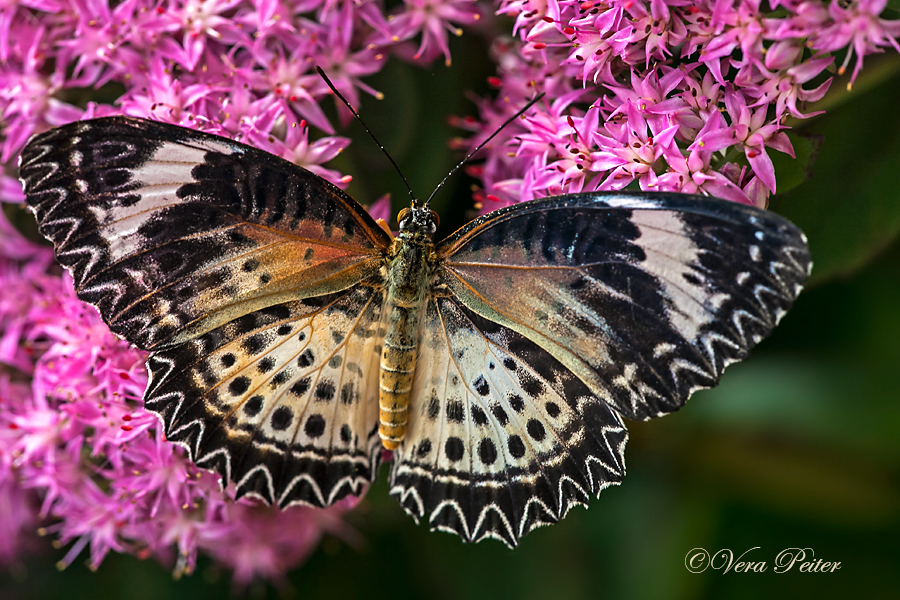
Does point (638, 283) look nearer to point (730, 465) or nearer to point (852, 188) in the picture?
point (852, 188)

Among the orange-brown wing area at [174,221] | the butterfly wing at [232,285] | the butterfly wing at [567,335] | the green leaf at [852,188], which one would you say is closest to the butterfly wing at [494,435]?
the butterfly wing at [567,335]

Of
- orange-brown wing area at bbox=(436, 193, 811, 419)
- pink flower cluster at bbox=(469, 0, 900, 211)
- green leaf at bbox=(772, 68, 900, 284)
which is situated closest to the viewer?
orange-brown wing area at bbox=(436, 193, 811, 419)

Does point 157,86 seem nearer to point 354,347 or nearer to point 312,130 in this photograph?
point 312,130

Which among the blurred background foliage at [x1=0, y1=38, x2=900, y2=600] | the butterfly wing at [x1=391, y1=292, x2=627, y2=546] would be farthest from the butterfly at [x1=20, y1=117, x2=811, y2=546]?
the blurred background foliage at [x1=0, y1=38, x2=900, y2=600]

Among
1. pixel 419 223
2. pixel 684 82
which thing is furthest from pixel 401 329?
pixel 684 82

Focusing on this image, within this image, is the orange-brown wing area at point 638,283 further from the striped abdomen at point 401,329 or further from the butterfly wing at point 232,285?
the butterfly wing at point 232,285

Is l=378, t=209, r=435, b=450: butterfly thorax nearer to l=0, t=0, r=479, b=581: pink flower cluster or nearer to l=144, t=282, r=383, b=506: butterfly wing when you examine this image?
l=144, t=282, r=383, b=506: butterfly wing
